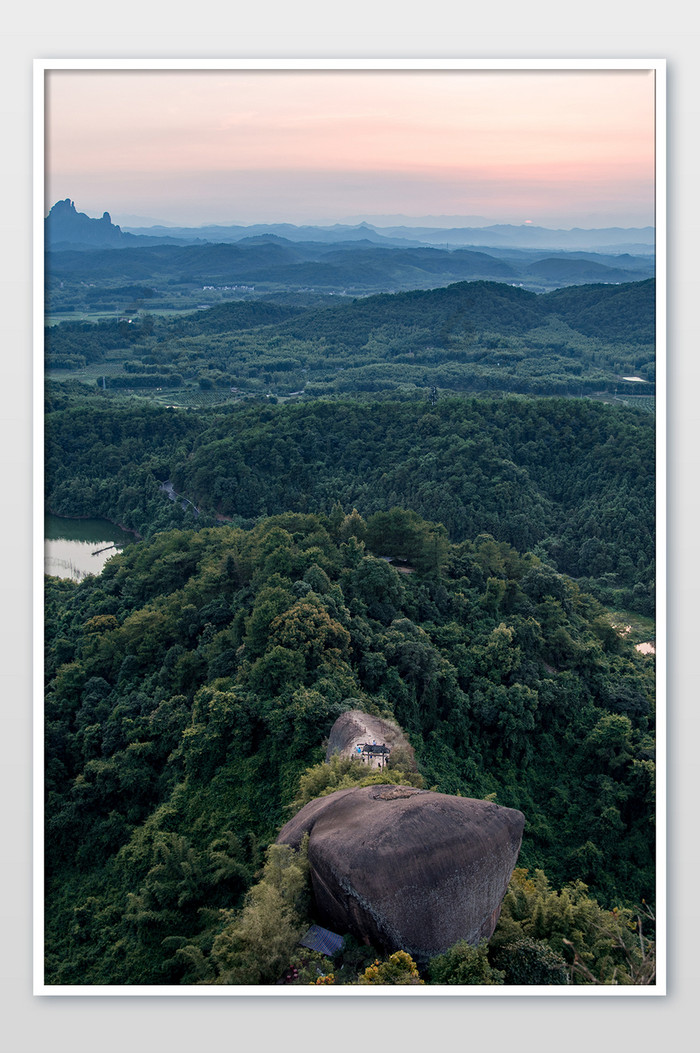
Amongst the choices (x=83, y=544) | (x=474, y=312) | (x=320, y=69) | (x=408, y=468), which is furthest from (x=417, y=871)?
(x=474, y=312)

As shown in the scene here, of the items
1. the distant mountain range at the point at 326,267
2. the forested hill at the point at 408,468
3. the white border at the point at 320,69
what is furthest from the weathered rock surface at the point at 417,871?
the distant mountain range at the point at 326,267

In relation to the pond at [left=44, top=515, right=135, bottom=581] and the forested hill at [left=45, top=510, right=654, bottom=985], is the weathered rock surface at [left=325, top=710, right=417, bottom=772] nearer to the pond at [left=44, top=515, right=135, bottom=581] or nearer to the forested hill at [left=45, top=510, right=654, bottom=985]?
the forested hill at [left=45, top=510, right=654, bottom=985]

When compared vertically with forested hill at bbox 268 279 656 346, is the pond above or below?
below

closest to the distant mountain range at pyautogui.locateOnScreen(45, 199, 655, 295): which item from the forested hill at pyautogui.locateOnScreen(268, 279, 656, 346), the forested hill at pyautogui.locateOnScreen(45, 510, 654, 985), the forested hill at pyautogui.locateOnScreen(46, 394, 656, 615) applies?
the forested hill at pyautogui.locateOnScreen(268, 279, 656, 346)

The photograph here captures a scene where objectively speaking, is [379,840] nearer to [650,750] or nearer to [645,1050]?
[645,1050]

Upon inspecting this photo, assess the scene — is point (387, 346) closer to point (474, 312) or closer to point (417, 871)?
point (474, 312)
